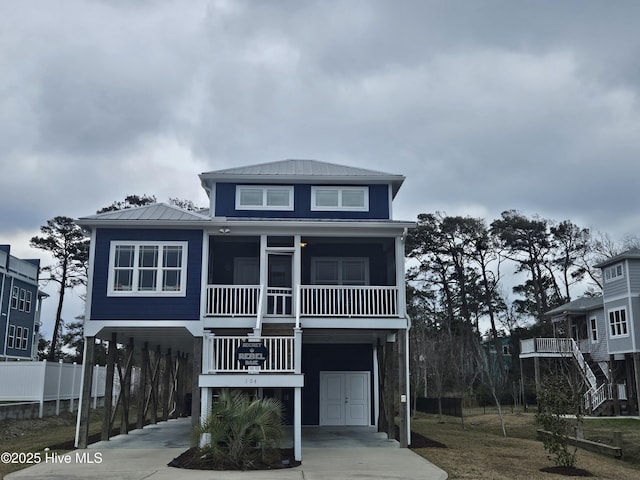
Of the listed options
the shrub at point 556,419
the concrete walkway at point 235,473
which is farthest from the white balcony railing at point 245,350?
the shrub at point 556,419

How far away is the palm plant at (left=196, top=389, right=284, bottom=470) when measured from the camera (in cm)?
1366

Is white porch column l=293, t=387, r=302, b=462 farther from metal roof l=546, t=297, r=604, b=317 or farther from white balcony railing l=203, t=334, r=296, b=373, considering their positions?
metal roof l=546, t=297, r=604, b=317

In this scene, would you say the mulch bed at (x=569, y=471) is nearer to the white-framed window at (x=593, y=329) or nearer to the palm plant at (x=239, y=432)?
the palm plant at (x=239, y=432)

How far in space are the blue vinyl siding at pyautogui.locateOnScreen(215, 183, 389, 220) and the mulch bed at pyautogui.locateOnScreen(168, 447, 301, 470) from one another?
766 cm

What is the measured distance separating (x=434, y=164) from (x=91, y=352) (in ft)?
53.4

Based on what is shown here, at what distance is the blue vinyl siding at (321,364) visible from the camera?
75.4 feet

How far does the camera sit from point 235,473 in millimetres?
12977

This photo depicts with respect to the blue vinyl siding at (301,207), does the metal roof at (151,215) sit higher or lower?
lower

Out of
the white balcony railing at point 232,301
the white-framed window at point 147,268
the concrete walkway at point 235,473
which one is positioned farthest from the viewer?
the white balcony railing at point 232,301

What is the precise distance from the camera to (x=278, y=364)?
54.1ft

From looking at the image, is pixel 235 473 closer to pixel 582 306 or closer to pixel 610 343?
pixel 610 343

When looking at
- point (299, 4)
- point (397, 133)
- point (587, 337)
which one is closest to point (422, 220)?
point (587, 337)

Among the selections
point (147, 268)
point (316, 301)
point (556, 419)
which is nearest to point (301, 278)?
point (316, 301)

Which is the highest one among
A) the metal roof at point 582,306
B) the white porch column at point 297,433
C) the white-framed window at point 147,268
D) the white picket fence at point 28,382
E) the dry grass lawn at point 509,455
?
the metal roof at point 582,306
